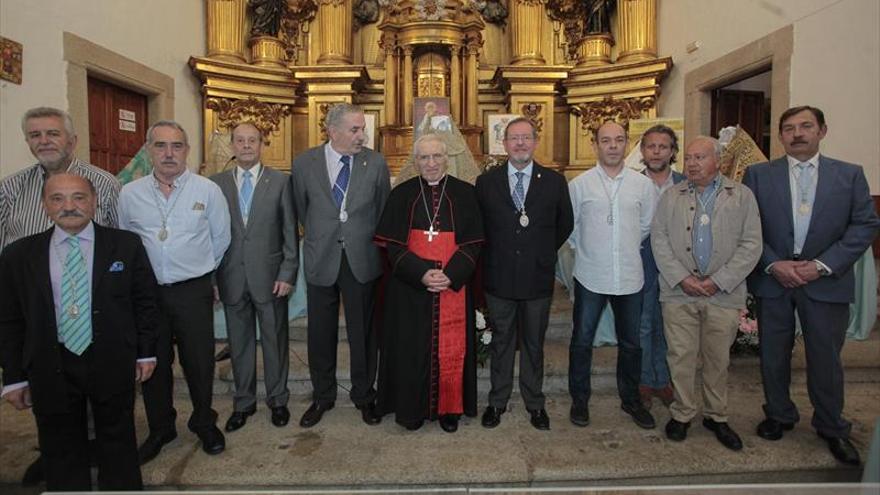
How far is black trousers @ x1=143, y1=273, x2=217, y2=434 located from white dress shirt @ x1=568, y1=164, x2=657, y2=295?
1.84 m

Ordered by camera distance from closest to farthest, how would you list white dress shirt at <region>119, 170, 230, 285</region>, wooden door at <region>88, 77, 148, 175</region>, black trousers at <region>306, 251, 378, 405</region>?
white dress shirt at <region>119, 170, 230, 285</region> → black trousers at <region>306, 251, 378, 405</region> → wooden door at <region>88, 77, 148, 175</region>

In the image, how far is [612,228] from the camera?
276 cm

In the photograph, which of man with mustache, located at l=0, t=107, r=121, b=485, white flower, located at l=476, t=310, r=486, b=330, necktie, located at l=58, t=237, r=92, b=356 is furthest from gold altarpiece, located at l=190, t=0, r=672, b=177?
necktie, located at l=58, t=237, r=92, b=356

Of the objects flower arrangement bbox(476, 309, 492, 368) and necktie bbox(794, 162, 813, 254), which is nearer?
necktie bbox(794, 162, 813, 254)

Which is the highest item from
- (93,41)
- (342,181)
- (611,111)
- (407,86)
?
(407,86)

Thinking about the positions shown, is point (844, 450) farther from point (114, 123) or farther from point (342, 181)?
point (114, 123)

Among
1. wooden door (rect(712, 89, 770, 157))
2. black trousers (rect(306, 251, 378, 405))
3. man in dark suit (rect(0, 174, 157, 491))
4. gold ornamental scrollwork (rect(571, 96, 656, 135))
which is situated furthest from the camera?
gold ornamental scrollwork (rect(571, 96, 656, 135))

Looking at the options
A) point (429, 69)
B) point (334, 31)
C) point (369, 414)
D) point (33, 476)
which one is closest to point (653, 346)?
point (369, 414)

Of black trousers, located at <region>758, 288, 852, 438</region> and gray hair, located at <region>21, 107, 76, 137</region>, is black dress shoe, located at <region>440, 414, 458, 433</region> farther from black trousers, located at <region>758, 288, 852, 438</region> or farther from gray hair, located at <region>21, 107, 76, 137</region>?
gray hair, located at <region>21, 107, 76, 137</region>

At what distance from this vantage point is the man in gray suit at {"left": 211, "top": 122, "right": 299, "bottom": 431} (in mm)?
2766

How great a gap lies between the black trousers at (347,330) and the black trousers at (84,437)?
2.89 feet

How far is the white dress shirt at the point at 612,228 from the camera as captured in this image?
2.73 m

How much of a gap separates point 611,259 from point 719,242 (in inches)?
19.2

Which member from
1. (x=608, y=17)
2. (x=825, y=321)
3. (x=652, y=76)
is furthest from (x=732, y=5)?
(x=825, y=321)
